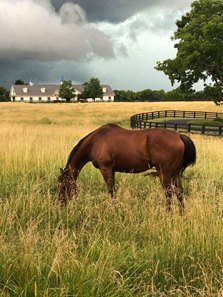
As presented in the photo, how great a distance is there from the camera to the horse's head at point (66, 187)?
6.92m

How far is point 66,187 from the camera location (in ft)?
23.5

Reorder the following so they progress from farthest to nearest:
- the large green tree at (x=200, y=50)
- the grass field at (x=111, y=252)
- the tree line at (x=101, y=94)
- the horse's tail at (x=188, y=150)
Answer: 1. the tree line at (x=101, y=94)
2. the large green tree at (x=200, y=50)
3. the horse's tail at (x=188, y=150)
4. the grass field at (x=111, y=252)

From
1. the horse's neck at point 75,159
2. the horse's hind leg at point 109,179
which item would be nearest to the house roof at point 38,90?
the horse's neck at point 75,159

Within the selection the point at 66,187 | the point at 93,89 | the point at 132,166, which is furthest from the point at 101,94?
the point at 66,187

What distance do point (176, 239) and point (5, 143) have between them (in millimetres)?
9381

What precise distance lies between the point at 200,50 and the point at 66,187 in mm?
31902

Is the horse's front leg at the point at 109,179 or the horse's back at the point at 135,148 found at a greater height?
the horse's back at the point at 135,148

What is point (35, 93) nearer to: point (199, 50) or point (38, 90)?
point (38, 90)

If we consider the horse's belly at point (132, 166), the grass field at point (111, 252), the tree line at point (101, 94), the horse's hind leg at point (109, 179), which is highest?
the tree line at point (101, 94)

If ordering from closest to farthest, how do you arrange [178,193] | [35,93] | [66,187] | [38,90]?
[178,193] → [66,187] → [35,93] → [38,90]

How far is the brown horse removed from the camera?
743cm

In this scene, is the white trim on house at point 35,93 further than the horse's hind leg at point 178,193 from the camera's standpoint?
Yes

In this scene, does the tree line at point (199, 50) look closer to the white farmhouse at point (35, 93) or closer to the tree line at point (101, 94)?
the tree line at point (101, 94)

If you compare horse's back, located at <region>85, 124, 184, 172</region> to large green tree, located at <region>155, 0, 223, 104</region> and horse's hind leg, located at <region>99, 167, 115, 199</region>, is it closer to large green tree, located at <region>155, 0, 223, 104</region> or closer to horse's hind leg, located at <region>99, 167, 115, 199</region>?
horse's hind leg, located at <region>99, 167, 115, 199</region>
